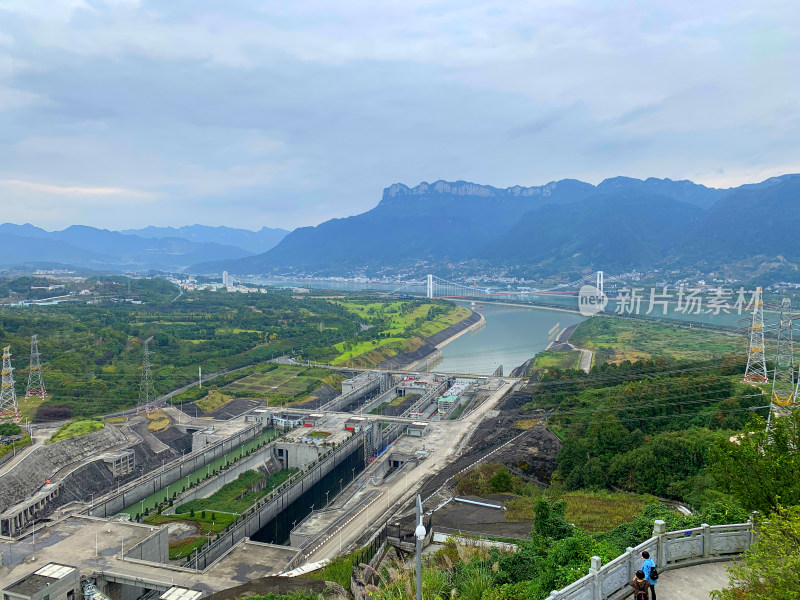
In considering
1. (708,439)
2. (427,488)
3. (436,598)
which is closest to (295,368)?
(427,488)

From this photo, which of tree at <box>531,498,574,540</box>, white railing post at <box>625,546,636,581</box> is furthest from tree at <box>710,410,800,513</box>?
tree at <box>531,498,574,540</box>

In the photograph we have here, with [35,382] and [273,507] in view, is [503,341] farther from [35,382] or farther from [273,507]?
[35,382]

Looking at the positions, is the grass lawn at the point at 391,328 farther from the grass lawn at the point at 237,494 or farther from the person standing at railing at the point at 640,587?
the person standing at railing at the point at 640,587

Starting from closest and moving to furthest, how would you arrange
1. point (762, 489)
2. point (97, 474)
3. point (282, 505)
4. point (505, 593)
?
point (505, 593)
point (762, 489)
point (282, 505)
point (97, 474)

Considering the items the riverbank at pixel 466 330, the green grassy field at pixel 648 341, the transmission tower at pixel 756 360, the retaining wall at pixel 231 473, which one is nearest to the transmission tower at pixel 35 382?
the retaining wall at pixel 231 473

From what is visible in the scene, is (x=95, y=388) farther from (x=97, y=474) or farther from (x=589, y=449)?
(x=589, y=449)

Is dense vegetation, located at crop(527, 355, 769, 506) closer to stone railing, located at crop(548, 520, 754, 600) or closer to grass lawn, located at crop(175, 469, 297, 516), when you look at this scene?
stone railing, located at crop(548, 520, 754, 600)
